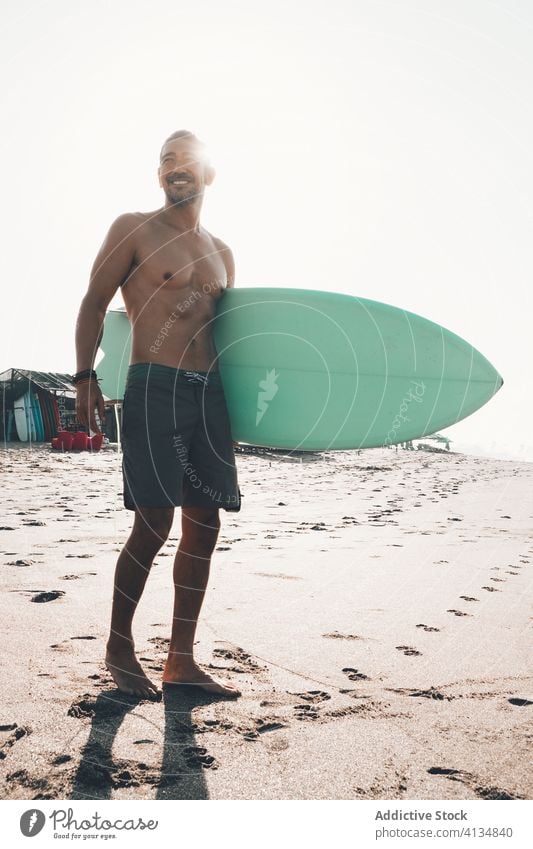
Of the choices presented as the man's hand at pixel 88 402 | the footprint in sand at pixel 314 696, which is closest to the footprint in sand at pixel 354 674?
the footprint in sand at pixel 314 696

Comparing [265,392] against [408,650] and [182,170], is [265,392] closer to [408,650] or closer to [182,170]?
[182,170]

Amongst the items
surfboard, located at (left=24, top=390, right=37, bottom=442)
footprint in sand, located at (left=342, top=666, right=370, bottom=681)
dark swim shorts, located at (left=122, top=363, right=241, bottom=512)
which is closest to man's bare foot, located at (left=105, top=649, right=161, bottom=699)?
dark swim shorts, located at (left=122, top=363, right=241, bottom=512)

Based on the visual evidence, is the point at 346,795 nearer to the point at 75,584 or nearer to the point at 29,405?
the point at 75,584

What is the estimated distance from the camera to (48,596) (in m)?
2.96

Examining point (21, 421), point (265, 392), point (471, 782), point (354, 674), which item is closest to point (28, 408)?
point (21, 421)

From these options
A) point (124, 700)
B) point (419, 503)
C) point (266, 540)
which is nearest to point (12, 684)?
point (124, 700)

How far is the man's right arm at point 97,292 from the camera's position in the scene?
222cm

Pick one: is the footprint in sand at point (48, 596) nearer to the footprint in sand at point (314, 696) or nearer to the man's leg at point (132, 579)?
the man's leg at point (132, 579)

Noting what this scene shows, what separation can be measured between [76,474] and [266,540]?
5324 millimetres

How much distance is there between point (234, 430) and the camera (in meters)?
2.67

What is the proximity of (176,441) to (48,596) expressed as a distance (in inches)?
50.5
